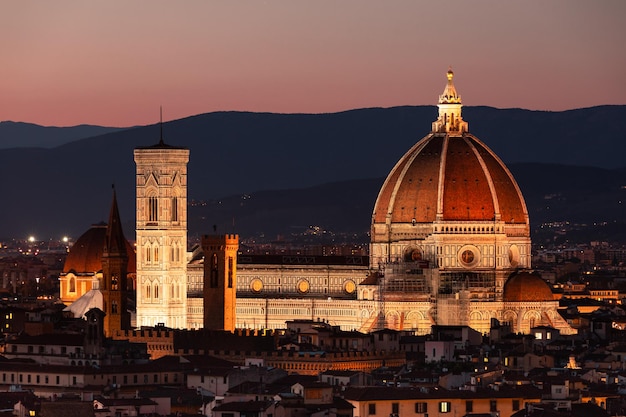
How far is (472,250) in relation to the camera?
148m

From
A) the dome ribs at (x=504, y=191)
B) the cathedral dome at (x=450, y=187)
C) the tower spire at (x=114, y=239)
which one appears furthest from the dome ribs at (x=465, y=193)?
the tower spire at (x=114, y=239)

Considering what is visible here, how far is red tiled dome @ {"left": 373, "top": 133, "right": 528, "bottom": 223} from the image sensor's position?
147 m

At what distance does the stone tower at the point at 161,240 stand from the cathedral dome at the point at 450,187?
1032 centimetres

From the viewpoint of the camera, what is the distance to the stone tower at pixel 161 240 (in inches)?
5886

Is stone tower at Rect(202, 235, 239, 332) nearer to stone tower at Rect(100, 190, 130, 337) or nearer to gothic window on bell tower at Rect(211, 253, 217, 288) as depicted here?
gothic window on bell tower at Rect(211, 253, 217, 288)

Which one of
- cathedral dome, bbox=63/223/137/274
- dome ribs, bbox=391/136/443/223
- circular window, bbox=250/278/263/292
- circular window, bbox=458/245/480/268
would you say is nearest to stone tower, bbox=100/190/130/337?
circular window, bbox=250/278/263/292

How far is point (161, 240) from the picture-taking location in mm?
149500

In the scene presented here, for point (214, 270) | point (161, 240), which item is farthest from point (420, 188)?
point (161, 240)

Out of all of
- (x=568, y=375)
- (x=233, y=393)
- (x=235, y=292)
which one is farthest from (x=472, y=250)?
(x=233, y=393)

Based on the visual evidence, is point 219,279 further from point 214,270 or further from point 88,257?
point 88,257

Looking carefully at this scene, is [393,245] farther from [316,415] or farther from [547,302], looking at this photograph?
[316,415]

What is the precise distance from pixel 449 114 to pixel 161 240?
16139mm

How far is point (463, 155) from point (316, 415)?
234 feet

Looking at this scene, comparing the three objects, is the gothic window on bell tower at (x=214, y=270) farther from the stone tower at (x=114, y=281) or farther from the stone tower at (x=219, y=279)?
the stone tower at (x=114, y=281)
